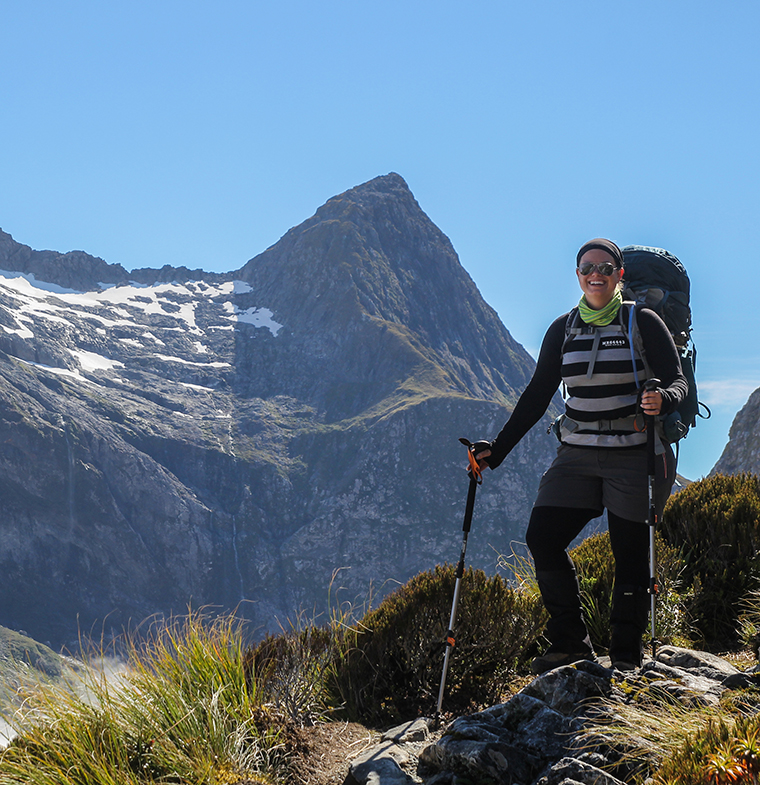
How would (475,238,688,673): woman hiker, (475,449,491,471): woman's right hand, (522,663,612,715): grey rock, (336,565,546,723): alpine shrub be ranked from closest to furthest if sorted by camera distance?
(522,663,612,715): grey rock < (475,238,688,673): woman hiker < (475,449,491,471): woman's right hand < (336,565,546,723): alpine shrub

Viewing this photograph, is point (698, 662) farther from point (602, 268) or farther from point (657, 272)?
point (657, 272)

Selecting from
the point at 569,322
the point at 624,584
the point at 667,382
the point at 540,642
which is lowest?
the point at 540,642

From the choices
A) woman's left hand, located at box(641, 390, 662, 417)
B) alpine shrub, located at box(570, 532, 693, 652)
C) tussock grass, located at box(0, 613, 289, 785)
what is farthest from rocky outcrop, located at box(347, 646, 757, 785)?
alpine shrub, located at box(570, 532, 693, 652)

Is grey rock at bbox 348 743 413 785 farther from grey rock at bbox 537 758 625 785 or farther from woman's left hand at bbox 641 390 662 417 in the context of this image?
woman's left hand at bbox 641 390 662 417

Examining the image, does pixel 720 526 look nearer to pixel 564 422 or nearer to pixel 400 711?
pixel 564 422

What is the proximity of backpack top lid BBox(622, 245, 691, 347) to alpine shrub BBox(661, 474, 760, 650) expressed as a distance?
2.61m

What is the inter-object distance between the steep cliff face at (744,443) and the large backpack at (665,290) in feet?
62.4

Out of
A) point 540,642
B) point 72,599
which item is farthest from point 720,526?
point 72,599

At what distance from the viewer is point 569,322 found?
5.15m

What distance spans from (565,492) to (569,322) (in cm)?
117

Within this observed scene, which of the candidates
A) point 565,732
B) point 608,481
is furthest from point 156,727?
point 608,481

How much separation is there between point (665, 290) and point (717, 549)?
309 centimetres

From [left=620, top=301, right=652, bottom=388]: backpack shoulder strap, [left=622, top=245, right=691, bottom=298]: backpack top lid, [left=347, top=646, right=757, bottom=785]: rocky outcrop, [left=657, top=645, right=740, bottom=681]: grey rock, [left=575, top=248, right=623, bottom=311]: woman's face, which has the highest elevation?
[left=622, top=245, right=691, bottom=298]: backpack top lid

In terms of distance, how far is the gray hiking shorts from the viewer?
15.5 ft
